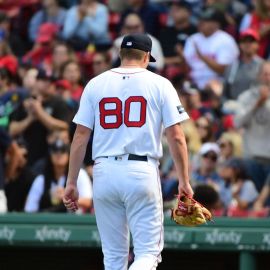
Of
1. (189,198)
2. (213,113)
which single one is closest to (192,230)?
(189,198)

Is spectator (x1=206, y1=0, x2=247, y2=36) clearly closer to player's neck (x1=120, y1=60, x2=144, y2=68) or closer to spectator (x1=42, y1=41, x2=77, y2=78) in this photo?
spectator (x1=42, y1=41, x2=77, y2=78)

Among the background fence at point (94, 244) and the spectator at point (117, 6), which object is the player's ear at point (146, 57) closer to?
the background fence at point (94, 244)

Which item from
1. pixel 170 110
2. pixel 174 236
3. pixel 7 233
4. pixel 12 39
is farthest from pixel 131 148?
A: pixel 12 39

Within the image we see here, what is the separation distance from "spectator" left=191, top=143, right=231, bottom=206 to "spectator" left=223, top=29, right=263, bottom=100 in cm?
160

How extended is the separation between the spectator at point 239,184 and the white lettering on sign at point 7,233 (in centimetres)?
259

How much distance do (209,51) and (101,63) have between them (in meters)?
1.40

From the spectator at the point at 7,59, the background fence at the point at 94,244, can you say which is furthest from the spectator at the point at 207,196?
the spectator at the point at 7,59

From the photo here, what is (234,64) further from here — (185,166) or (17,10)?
(185,166)

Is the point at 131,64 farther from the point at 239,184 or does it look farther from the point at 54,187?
the point at 239,184

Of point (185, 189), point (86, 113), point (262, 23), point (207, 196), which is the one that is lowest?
point (207, 196)

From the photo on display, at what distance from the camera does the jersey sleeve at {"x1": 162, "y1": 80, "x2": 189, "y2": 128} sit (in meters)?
7.27

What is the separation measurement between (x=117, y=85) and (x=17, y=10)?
10.1m

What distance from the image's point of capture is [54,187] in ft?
34.6

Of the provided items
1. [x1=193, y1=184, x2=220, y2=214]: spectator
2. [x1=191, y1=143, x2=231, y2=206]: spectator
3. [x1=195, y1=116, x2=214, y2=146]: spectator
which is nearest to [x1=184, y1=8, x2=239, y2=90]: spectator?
[x1=195, y1=116, x2=214, y2=146]: spectator
